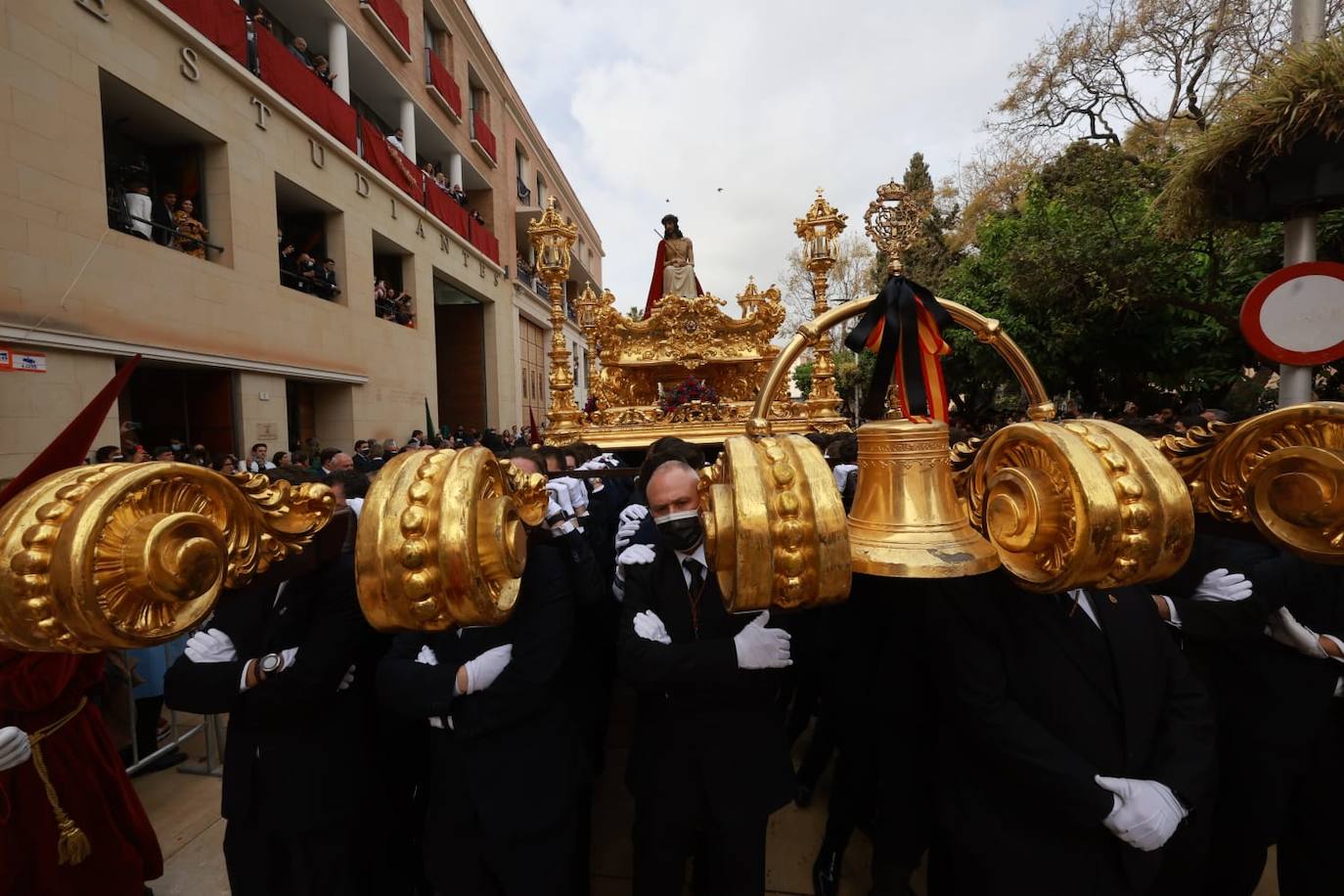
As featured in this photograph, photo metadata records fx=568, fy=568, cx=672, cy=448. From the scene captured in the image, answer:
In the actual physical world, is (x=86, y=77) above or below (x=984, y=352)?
above

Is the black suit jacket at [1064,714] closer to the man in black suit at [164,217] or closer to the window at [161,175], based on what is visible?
the window at [161,175]

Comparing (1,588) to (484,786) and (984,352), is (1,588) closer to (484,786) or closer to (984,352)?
(484,786)

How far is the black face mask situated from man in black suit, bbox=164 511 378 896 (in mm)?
1107

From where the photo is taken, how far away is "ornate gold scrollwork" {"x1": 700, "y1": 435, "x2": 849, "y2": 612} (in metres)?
0.91

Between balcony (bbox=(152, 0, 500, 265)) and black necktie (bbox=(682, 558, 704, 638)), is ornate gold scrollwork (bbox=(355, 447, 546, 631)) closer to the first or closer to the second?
black necktie (bbox=(682, 558, 704, 638))

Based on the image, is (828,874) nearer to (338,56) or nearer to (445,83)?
(338,56)

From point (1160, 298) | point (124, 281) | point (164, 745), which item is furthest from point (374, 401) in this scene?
point (1160, 298)

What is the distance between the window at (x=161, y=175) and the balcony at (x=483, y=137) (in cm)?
1216

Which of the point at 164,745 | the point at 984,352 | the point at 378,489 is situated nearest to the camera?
the point at 378,489

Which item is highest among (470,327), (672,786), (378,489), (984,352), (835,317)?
(470,327)

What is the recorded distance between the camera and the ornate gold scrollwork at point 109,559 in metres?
0.72

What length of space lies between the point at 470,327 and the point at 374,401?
809 cm

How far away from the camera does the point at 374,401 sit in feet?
44.1

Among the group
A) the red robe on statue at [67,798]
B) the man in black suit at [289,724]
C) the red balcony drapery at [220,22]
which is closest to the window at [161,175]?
the red balcony drapery at [220,22]
